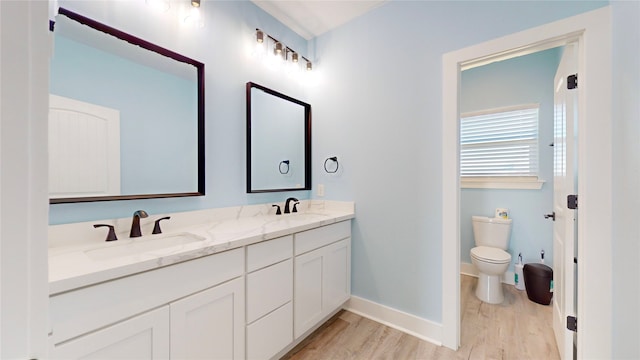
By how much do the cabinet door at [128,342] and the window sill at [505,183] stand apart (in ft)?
10.0

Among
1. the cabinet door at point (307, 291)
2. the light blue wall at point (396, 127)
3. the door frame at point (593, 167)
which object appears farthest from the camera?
the light blue wall at point (396, 127)

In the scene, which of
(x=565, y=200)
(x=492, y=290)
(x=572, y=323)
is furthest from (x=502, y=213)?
(x=572, y=323)

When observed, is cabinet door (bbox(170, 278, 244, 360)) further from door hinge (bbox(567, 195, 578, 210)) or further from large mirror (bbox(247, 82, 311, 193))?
door hinge (bbox(567, 195, 578, 210))

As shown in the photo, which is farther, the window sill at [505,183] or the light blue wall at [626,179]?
the window sill at [505,183]

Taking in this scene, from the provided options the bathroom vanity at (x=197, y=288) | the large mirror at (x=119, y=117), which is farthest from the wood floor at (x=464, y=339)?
the large mirror at (x=119, y=117)

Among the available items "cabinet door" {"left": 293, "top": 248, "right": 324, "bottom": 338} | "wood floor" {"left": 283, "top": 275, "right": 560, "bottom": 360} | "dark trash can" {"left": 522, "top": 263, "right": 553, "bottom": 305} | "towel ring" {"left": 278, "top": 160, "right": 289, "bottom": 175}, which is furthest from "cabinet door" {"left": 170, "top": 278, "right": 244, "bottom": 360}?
"dark trash can" {"left": 522, "top": 263, "right": 553, "bottom": 305}

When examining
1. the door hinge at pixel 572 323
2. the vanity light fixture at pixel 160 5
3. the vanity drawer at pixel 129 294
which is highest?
the vanity light fixture at pixel 160 5

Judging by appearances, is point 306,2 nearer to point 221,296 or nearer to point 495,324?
point 221,296

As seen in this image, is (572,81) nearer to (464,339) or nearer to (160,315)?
(464,339)

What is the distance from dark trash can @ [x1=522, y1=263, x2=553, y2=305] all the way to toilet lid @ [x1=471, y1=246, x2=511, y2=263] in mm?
244

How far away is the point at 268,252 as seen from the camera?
143 centimetres

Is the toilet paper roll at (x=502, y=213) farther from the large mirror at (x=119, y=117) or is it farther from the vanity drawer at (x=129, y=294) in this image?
the large mirror at (x=119, y=117)

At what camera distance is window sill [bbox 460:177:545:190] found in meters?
2.57

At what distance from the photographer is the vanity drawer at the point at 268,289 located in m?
1.33
